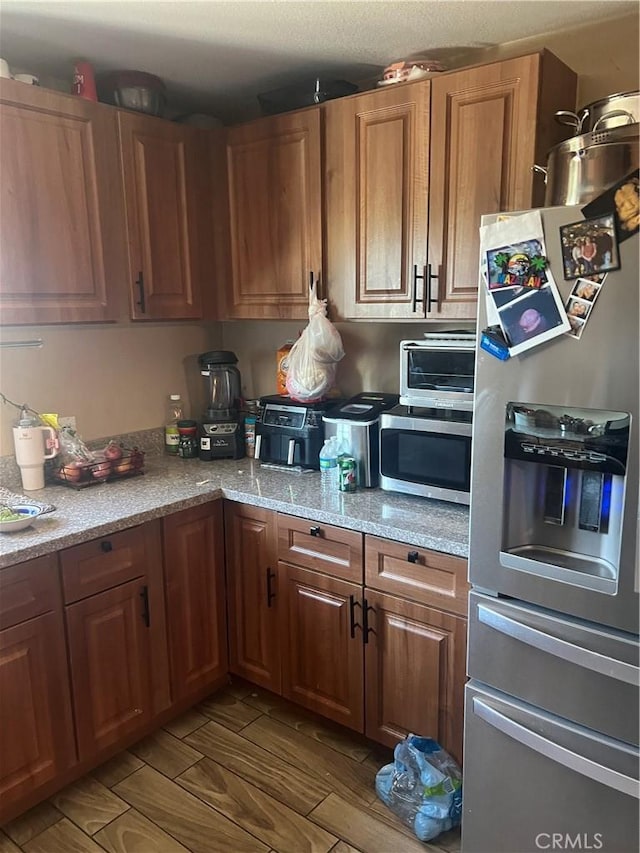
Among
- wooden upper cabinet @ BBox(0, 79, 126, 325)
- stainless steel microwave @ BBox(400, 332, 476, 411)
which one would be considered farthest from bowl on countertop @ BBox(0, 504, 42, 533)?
stainless steel microwave @ BBox(400, 332, 476, 411)

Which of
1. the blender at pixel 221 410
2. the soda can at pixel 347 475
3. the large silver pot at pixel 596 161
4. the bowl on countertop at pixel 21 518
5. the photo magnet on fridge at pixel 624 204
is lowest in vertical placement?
the bowl on countertop at pixel 21 518

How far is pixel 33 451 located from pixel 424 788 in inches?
67.4

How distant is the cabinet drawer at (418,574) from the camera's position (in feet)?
5.97

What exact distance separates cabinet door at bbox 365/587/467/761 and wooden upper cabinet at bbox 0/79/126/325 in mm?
1440

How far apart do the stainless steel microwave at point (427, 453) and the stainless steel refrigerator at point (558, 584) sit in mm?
412

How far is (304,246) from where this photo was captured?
2.36 metres

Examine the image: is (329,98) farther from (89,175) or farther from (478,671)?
(478,671)

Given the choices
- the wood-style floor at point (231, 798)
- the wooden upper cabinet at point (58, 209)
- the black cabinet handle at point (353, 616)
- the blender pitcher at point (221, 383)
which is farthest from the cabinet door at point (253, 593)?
the wooden upper cabinet at point (58, 209)

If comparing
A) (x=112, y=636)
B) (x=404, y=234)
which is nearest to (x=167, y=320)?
(x=404, y=234)

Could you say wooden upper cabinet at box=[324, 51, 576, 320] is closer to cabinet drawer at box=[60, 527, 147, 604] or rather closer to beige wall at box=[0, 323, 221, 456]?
beige wall at box=[0, 323, 221, 456]

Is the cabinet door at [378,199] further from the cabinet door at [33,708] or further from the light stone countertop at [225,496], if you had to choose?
the cabinet door at [33,708]

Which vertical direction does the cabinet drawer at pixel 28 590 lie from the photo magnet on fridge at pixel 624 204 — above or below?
below

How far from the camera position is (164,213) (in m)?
2.44

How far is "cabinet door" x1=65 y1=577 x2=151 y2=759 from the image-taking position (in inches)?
77.8
